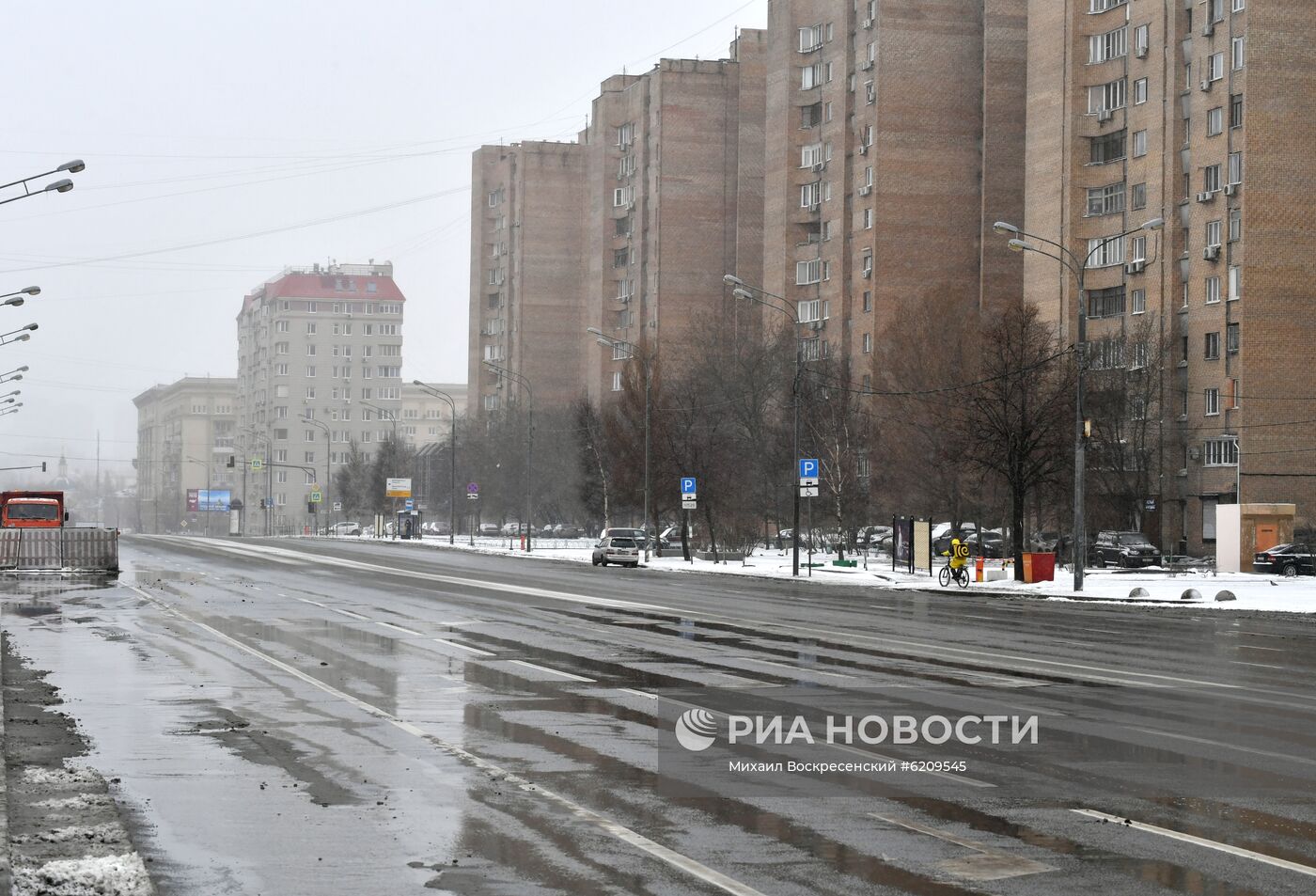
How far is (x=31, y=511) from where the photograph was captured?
6384cm

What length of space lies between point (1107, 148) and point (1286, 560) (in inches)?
1570

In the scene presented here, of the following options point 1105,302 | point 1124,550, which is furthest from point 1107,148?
point 1124,550

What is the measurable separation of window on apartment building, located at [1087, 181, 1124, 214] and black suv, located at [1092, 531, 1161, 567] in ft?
75.6

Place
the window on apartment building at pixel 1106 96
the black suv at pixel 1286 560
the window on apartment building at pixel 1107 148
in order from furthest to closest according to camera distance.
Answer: the window on apartment building at pixel 1107 148, the window on apartment building at pixel 1106 96, the black suv at pixel 1286 560

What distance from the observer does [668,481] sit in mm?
75938

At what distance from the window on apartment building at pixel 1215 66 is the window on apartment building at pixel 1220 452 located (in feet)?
56.1

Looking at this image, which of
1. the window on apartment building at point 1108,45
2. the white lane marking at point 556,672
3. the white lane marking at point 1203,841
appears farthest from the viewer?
the window on apartment building at point 1108,45

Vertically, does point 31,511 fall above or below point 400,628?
above

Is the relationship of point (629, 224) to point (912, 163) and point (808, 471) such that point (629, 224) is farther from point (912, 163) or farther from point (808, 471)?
point (808, 471)

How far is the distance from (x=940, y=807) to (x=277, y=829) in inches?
165

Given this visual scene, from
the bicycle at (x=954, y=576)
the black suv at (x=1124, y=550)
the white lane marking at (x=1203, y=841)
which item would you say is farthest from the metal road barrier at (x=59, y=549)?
the white lane marking at (x=1203, y=841)

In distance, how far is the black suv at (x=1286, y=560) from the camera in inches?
2029

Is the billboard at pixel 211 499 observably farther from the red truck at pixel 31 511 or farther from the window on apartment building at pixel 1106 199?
the window on apartment building at pixel 1106 199

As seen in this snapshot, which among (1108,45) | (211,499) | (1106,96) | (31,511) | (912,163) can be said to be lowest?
(31,511)
